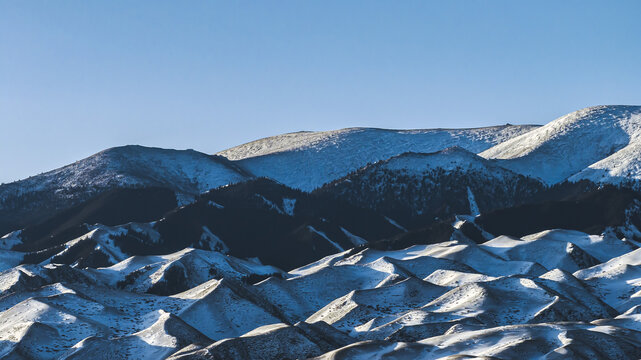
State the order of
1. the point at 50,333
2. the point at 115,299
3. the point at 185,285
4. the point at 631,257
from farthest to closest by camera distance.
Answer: the point at 185,285, the point at 631,257, the point at 115,299, the point at 50,333

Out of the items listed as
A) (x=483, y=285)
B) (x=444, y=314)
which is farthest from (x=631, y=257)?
(x=444, y=314)

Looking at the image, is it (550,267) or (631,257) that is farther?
(550,267)

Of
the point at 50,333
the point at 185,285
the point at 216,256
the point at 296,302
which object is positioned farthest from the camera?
the point at 216,256

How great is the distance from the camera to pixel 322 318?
12519 centimetres

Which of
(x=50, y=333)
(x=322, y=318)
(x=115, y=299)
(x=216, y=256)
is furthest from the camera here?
(x=216, y=256)

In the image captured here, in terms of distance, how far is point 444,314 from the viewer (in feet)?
376

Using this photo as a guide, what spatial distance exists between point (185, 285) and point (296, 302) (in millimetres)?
31475

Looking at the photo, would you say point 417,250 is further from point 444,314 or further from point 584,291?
point 444,314

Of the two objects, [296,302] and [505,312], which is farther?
[296,302]

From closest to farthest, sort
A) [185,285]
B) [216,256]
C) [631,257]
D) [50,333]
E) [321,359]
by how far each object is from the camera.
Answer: [321,359], [50,333], [631,257], [185,285], [216,256]

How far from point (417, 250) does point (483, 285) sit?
72450 mm

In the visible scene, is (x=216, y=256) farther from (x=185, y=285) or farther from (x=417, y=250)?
(x=417, y=250)

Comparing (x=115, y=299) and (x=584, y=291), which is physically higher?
(x=115, y=299)

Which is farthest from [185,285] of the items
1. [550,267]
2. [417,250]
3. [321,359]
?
[321,359]
